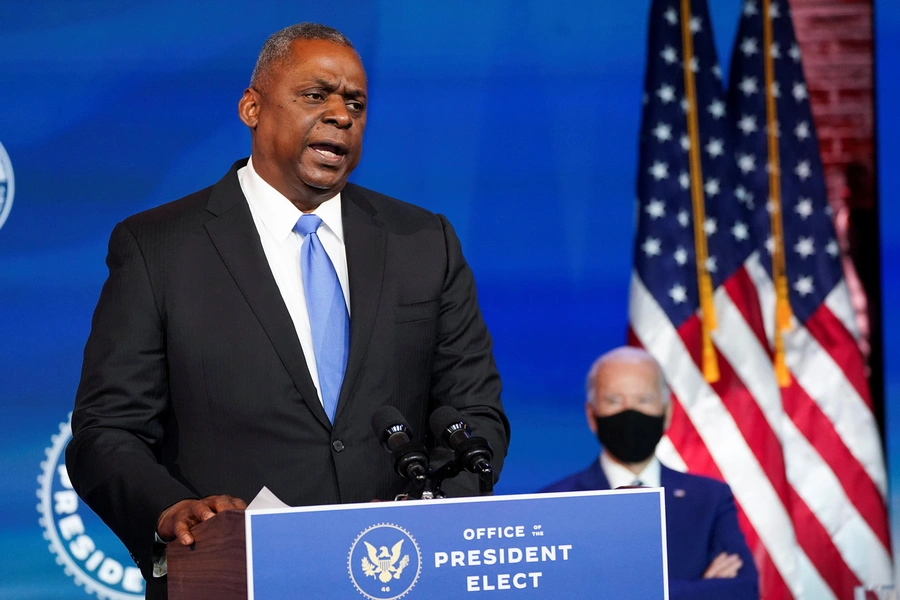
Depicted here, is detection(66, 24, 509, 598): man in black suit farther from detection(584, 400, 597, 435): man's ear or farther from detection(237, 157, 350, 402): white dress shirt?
detection(584, 400, 597, 435): man's ear

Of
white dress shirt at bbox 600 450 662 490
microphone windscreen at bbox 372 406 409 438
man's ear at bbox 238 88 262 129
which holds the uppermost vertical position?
man's ear at bbox 238 88 262 129

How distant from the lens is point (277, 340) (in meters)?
2.07

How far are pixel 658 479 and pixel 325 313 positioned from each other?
8.20 feet

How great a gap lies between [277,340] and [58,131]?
7.96 feet

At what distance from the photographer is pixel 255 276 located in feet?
6.99

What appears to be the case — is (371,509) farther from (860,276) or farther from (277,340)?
(860,276)

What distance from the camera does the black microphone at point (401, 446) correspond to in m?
1.62

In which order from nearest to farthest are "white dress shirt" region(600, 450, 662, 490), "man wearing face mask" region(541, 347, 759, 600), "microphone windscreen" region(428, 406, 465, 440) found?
"microphone windscreen" region(428, 406, 465, 440), "man wearing face mask" region(541, 347, 759, 600), "white dress shirt" region(600, 450, 662, 490)

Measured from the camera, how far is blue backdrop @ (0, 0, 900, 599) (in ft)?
13.3

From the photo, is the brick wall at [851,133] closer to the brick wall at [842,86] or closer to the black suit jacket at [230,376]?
the brick wall at [842,86]

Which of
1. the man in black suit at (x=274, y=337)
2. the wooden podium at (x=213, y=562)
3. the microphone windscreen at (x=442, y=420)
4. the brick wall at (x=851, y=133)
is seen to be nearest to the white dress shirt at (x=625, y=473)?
the brick wall at (x=851, y=133)

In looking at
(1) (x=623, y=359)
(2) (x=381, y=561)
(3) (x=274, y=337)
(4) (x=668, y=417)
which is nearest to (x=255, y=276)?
(3) (x=274, y=337)

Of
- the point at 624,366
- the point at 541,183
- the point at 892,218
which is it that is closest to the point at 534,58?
the point at 541,183

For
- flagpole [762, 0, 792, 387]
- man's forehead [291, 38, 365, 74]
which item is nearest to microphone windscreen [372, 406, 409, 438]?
man's forehead [291, 38, 365, 74]
